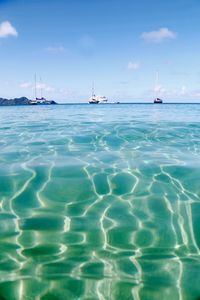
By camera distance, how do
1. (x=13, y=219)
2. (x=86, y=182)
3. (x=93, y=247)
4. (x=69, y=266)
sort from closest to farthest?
(x=69, y=266)
(x=93, y=247)
(x=13, y=219)
(x=86, y=182)

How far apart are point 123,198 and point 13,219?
1484 millimetres

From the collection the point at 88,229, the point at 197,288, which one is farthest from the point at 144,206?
the point at 197,288

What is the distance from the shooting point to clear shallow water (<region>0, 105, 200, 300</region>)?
238 centimetres

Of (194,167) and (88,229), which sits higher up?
(194,167)

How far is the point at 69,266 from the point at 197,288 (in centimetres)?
115

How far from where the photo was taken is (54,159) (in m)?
5.41

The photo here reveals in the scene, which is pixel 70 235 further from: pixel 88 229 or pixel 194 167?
pixel 194 167

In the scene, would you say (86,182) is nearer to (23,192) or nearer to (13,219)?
(23,192)

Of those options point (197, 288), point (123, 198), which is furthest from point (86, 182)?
point (197, 288)

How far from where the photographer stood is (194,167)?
4906 millimetres

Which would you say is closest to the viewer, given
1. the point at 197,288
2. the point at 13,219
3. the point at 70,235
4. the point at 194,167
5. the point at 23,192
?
the point at 197,288

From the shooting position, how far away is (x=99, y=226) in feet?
10.7

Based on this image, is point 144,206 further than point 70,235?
Yes

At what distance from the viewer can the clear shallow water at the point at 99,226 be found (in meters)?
2.38
